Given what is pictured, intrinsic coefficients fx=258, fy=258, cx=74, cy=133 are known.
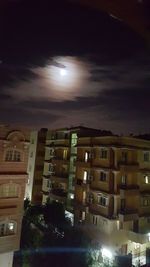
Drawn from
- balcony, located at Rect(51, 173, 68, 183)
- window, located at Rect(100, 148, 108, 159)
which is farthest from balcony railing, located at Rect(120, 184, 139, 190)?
balcony, located at Rect(51, 173, 68, 183)

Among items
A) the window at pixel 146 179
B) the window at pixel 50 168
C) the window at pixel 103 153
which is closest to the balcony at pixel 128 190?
the window at pixel 146 179

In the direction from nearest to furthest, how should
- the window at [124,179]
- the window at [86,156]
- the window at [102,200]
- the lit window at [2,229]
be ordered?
the lit window at [2,229], the window at [102,200], the window at [124,179], the window at [86,156]

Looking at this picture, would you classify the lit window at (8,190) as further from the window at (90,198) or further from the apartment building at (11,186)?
the window at (90,198)

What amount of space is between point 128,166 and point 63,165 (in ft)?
24.2

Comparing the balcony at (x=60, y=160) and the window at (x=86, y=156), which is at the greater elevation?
the window at (x=86, y=156)

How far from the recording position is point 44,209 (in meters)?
17.1

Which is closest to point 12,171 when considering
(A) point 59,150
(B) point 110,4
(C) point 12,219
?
(C) point 12,219

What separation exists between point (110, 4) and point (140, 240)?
15.5 m

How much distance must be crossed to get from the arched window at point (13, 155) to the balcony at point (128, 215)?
7.47 metres

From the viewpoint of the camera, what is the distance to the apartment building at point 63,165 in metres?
20.7

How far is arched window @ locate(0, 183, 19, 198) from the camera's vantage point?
10.5m

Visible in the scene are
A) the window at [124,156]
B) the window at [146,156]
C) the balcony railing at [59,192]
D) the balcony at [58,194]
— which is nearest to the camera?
the window at [124,156]

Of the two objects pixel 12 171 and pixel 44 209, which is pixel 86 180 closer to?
pixel 44 209

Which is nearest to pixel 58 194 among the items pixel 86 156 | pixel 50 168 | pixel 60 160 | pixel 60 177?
pixel 60 177
